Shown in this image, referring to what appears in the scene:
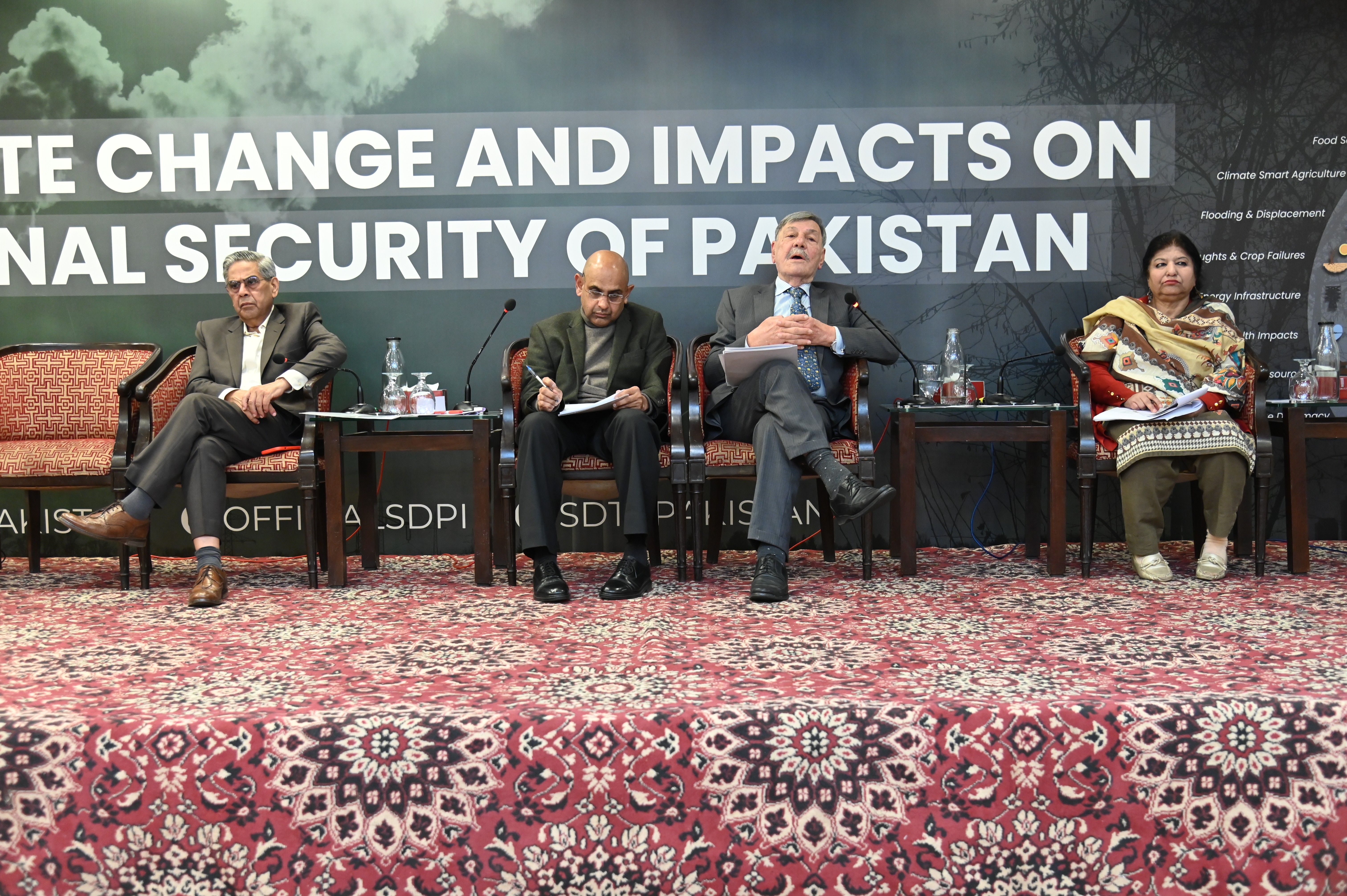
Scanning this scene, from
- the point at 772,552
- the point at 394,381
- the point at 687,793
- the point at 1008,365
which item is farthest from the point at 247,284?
the point at 1008,365

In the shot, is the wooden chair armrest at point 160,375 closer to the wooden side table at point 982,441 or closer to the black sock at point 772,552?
the black sock at point 772,552

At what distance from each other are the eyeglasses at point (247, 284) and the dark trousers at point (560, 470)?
138 centimetres

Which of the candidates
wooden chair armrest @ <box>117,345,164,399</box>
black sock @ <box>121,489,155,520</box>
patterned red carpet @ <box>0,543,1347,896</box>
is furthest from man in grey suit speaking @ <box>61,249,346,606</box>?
patterned red carpet @ <box>0,543,1347,896</box>

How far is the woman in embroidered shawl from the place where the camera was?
3578mm

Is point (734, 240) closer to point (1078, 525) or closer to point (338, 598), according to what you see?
point (1078, 525)

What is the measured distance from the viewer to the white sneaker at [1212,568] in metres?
3.54

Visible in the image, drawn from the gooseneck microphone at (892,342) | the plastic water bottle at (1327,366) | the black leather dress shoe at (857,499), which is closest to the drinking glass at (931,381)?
the gooseneck microphone at (892,342)

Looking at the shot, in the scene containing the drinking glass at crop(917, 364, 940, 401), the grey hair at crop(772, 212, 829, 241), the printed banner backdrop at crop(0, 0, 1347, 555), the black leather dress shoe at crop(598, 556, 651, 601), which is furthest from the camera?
the printed banner backdrop at crop(0, 0, 1347, 555)

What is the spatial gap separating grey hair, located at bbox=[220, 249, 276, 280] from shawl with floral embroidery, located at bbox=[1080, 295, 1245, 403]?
3342mm

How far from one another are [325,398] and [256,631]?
1324 millimetres

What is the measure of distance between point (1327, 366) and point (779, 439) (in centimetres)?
222

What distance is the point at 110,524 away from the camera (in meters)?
3.46

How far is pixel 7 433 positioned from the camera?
162 inches

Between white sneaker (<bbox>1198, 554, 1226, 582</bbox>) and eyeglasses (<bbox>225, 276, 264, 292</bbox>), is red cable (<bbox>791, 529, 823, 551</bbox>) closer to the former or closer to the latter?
white sneaker (<bbox>1198, 554, 1226, 582</bbox>)
